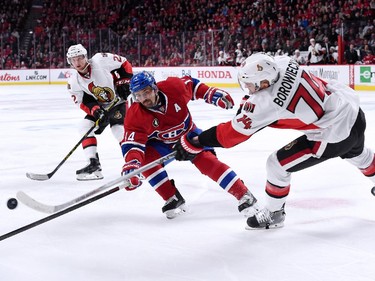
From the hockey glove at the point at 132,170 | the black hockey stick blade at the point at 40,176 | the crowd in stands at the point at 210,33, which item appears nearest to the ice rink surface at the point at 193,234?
the black hockey stick blade at the point at 40,176

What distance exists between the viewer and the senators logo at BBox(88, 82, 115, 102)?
452cm

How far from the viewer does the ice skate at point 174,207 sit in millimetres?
3163

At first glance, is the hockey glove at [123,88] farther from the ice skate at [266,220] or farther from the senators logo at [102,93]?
the ice skate at [266,220]

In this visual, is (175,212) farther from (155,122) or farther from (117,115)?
(117,115)

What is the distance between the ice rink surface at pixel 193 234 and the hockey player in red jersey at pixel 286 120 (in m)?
0.28

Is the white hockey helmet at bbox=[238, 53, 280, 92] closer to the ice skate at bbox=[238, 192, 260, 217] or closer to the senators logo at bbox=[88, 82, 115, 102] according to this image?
the ice skate at bbox=[238, 192, 260, 217]

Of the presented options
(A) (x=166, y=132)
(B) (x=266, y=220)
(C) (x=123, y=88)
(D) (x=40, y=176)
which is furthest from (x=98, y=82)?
(B) (x=266, y=220)

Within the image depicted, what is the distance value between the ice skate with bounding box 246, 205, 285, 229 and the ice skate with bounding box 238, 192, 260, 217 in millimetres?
123

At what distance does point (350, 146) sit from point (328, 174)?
140cm

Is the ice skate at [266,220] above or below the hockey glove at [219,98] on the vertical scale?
below

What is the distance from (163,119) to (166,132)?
0.07 metres

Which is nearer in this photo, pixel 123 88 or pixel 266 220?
pixel 266 220

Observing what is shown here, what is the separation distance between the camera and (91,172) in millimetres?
4363

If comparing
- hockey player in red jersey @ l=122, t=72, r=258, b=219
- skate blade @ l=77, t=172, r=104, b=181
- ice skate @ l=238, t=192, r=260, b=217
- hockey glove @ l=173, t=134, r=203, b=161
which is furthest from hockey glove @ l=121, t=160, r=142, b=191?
skate blade @ l=77, t=172, r=104, b=181
